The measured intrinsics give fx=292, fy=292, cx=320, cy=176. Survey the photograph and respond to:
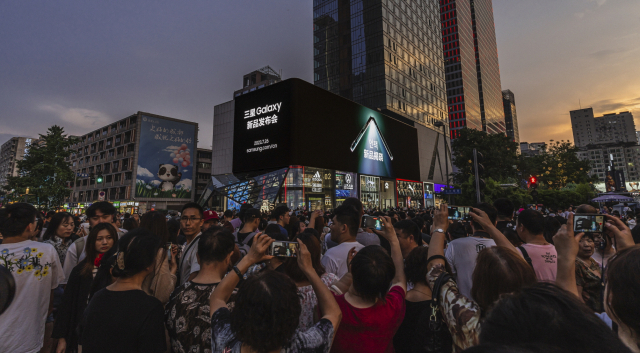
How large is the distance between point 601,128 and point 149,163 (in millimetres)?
182445

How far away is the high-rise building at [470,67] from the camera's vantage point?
8256cm

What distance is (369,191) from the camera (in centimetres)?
3819

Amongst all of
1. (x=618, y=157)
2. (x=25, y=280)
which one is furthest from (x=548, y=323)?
(x=618, y=157)

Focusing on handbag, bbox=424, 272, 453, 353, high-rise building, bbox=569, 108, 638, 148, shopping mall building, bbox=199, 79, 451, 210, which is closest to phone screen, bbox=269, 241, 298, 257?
handbag, bbox=424, 272, 453, 353

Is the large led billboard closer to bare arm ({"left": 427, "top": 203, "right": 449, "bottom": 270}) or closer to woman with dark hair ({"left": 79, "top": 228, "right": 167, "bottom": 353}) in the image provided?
bare arm ({"left": 427, "top": 203, "right": 449, "bottom": 270})

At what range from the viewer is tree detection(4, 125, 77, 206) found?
2234 centimetres

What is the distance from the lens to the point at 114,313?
1909 millimetres

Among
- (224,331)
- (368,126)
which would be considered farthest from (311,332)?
(368,126)

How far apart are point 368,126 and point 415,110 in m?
20.8

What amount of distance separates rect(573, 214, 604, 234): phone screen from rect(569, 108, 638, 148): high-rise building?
17404 centimetres

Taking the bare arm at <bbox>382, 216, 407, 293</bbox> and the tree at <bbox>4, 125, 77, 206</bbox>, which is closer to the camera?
the bare arm at <bbox>382, 216, 407, 293</bbox>

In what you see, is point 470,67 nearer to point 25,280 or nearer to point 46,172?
point 46,172

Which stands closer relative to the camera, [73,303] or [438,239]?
[438,239]

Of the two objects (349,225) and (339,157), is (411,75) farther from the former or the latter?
(349,225)
